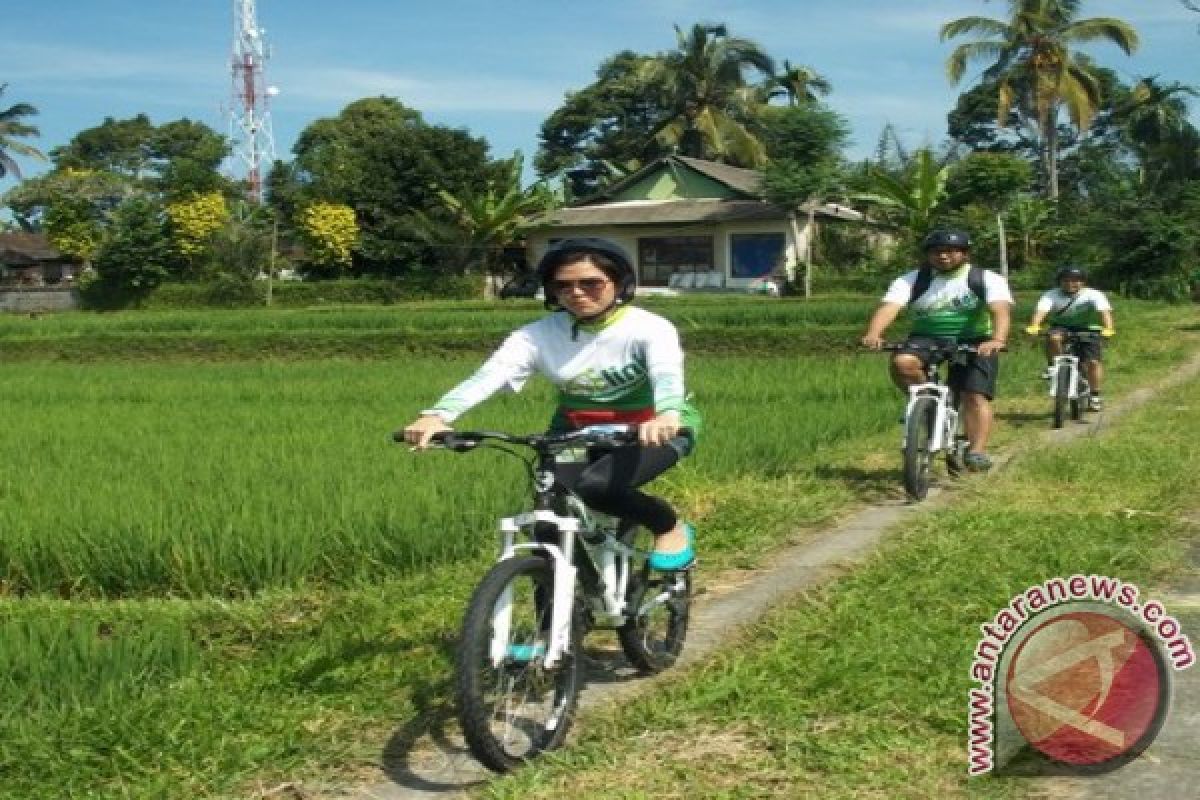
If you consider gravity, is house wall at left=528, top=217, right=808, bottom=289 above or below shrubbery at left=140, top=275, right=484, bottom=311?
above

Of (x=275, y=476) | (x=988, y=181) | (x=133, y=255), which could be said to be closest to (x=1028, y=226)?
(x=988, y=181)

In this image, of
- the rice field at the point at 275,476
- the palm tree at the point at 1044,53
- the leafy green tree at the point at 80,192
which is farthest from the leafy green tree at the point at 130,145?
the rice field at the point at 275,476

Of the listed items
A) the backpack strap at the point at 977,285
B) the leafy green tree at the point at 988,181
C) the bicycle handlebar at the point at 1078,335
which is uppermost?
the leafy green tree at the point at 988,181

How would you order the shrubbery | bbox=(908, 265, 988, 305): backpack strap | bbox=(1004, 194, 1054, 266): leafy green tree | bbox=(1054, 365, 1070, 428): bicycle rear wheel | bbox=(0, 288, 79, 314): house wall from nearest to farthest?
bbox=(908, 265, 988, 305): backpack strap → bbox=(1054, 365, 1070, 428): bicycle rear wheel → bbox=(1004, 194, 1054, 266): leafy green tree → the shrubbery → bbox=(0, 288, 79, 314): house wall

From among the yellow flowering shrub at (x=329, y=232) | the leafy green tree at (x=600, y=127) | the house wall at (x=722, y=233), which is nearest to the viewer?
the house wall at (x=722, y=233)

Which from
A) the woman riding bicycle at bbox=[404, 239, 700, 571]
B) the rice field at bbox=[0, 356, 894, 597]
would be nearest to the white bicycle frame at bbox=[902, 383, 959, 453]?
the rice field at bbox=[0, 356, 894, 597]

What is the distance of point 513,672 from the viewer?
317cm

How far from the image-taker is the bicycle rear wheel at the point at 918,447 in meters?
6.61

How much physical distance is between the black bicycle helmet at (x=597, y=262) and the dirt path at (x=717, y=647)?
47.7 inches

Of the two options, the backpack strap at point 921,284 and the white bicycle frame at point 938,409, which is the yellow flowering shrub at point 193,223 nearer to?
the backpack strap at point 921,284

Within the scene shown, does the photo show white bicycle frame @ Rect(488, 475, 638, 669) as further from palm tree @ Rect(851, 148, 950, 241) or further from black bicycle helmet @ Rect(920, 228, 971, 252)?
palm tree @ Rect(851, 148, 950, 241)

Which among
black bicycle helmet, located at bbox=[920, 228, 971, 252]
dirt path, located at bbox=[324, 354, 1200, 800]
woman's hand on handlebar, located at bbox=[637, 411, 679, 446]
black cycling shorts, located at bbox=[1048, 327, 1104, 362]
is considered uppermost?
black bicycle helmet, located at bbox=[920, 228, 971, 252]

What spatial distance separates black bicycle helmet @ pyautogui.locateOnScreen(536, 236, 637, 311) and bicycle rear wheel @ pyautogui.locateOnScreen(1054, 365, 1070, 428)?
6.85 m

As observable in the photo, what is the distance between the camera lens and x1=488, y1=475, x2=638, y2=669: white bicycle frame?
121 inches
